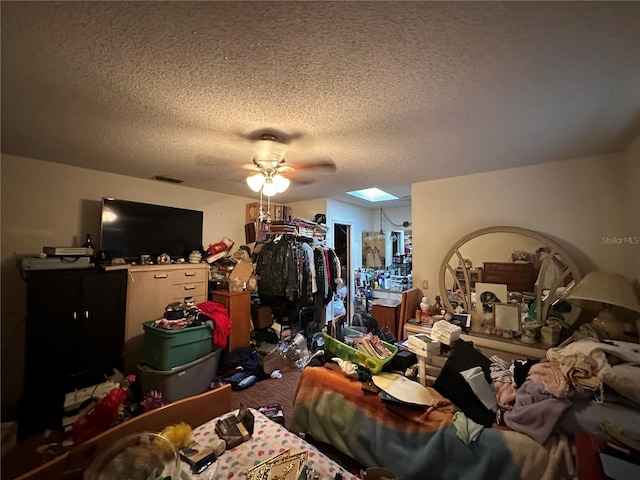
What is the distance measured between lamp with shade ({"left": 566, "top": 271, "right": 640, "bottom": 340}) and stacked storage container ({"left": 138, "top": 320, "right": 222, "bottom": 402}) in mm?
3008

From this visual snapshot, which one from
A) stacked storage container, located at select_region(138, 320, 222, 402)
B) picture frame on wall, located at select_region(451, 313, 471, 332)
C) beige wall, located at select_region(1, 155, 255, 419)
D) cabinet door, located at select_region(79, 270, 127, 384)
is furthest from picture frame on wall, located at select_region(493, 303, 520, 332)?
beige wall, located at select_region(1, 155, 255, 419)

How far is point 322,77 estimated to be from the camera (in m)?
1.10

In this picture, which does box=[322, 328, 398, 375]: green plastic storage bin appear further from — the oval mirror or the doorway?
the doorway

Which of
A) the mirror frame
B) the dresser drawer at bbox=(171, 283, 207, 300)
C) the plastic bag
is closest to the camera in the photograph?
the mirror frame

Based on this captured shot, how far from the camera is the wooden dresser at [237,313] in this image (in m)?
2.87

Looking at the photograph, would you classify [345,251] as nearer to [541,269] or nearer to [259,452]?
[541,269]

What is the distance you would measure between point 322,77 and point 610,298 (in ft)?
7.40

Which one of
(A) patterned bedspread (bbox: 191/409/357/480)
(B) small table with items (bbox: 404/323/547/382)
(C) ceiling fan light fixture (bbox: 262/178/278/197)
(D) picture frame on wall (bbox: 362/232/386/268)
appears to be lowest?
(A) patterned bedspread (bbox: 191/409/357/480)

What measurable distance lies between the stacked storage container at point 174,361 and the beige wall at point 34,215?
0.97m

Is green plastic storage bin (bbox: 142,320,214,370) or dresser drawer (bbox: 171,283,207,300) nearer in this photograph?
green plastic storage bin (bbox: 142,320,214,370)

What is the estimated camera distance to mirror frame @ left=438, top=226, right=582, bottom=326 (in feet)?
6.61

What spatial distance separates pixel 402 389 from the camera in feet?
4.92

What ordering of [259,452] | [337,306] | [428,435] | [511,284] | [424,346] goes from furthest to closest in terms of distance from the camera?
[337,306] → [511,284] → [424,346] → [428,435] → [259,452]

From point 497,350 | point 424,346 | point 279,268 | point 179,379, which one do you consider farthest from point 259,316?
point 497,350
